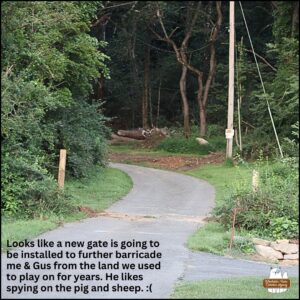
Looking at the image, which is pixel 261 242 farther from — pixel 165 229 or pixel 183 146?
pixel 183 146

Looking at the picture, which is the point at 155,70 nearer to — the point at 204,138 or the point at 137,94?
the point at 137,94

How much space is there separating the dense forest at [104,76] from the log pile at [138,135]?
2061 mm

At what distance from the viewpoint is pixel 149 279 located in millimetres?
7801

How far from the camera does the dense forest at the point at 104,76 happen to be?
13.1 meters

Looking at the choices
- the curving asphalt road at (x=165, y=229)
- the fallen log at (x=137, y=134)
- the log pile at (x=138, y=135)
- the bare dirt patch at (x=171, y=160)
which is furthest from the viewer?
the fallen log at (x=137, y=134)

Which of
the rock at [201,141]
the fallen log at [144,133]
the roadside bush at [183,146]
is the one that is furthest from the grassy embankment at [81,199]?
the fallen log at [144,133]

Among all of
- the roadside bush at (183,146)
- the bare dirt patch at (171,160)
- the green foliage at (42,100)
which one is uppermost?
the green foliage at (42,100)

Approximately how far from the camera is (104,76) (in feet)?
81.7

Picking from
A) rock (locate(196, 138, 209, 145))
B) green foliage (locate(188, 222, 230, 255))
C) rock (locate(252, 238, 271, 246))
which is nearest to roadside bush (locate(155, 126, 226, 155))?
rock (locate(196, 138, 209, 145))

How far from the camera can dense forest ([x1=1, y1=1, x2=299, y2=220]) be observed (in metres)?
13.1

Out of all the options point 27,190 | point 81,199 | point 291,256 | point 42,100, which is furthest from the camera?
point 81,199

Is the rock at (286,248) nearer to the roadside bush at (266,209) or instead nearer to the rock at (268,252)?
the rock at (268,252)

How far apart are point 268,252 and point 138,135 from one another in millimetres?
31845

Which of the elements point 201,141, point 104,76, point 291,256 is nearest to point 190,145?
point 201,141
